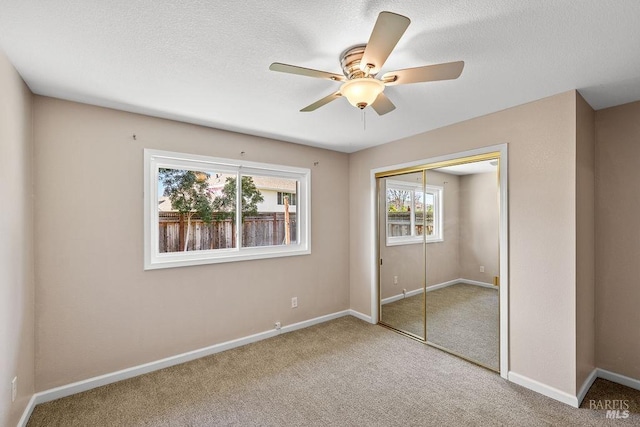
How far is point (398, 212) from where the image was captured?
3750 mm

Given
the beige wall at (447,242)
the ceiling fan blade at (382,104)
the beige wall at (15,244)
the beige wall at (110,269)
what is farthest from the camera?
the beige wall at (447,242)

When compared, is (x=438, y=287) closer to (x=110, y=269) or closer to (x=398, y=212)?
(x=398, y=212)

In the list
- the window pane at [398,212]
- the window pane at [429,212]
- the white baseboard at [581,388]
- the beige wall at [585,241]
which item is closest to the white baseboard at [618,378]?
the white baseboard at [581,388]

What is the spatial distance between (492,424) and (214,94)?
312 cm

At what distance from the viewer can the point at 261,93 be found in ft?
7.28

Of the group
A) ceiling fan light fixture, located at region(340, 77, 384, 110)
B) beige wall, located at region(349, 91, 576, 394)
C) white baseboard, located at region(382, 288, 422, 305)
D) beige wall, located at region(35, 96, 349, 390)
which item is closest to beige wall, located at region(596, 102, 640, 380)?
beige wall, located at region(349, 91, 576, 394)

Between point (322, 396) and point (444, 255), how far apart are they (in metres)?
1.94

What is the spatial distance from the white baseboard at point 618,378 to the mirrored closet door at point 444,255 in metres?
0.86

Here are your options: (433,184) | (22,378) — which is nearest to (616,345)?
(433,184)

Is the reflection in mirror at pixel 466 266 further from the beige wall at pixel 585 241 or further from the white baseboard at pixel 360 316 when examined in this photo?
the white baseboard at pixel 360 316

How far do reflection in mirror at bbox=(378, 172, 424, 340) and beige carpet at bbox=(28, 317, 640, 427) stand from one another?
0.66m

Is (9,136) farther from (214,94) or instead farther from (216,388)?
(216,388)

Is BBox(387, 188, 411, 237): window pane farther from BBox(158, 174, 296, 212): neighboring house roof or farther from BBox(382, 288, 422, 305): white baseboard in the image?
BBox(158, 174, 296, 212): neighboring house roof

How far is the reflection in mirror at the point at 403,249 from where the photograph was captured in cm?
342
